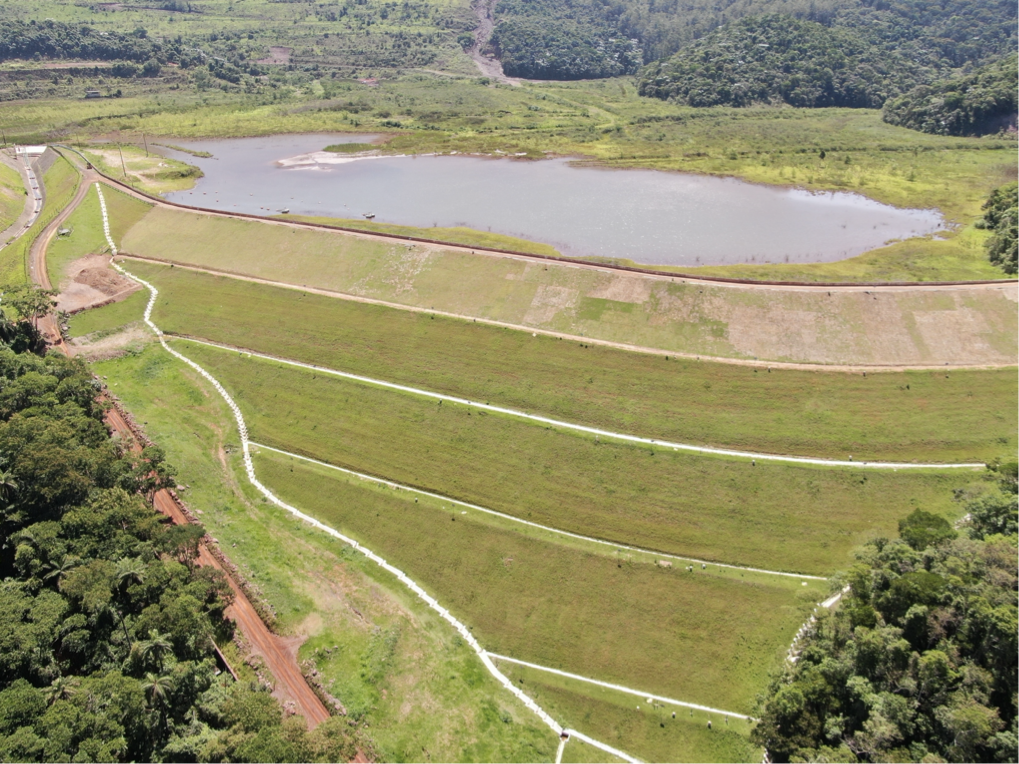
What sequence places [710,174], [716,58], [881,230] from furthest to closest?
1. [716,58]
2. [710,174]
3. [881,230]

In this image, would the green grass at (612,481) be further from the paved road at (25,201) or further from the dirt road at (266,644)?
the paved road at (25,201)

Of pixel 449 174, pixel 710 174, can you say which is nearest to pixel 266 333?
pixel 449 174

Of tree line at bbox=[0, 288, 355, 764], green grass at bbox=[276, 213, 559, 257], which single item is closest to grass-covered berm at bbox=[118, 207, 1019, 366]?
green grass at bbox=[276, 213, 559, 257]

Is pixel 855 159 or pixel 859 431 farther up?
pixel 855 159

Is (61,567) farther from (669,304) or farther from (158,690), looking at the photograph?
(669,304)

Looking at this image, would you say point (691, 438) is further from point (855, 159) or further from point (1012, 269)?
point (855, 159)

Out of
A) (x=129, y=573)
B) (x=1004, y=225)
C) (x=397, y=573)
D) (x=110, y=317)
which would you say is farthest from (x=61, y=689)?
(x=1004, y=225)

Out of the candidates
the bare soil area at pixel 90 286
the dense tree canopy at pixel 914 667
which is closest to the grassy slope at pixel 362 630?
the dense tree canopy at pixel 914 667
